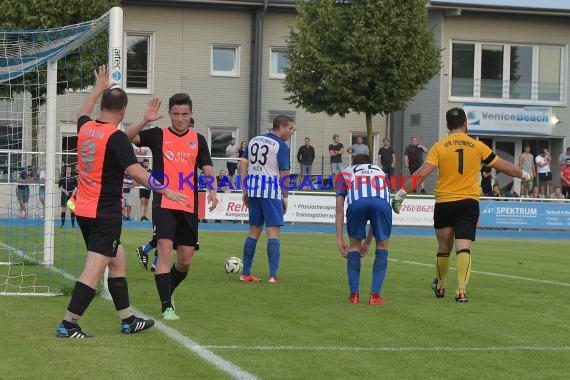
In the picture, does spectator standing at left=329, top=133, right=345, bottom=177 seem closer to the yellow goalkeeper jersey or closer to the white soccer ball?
the white soccer ball

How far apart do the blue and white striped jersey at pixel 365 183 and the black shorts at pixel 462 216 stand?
3.11ft

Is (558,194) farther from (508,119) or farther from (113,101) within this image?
(113,101)

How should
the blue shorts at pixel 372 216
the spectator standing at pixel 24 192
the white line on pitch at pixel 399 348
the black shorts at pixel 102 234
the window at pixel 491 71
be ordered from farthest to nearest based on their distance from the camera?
the window at pixel 491 71 < the spectator standing at pixel 24 192 < the blue shorts at pixel 372 216 < the black shorts at pixel 102 234 < the white line on pitch at pixel 399 348

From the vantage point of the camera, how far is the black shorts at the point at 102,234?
8250 mm

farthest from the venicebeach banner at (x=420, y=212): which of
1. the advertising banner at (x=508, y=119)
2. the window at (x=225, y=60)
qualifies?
the window at (x=225, y=60)

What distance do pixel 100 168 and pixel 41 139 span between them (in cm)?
1520

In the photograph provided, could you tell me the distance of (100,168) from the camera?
823 cm

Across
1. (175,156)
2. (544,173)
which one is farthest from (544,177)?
(175,156)

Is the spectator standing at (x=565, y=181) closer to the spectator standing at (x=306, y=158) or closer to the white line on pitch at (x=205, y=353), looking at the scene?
the spectator standing at (x=306, y=158)

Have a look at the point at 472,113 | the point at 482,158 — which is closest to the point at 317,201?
the point at 472,113

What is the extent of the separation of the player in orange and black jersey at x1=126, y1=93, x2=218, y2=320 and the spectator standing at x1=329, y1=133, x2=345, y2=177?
25446 millimetres

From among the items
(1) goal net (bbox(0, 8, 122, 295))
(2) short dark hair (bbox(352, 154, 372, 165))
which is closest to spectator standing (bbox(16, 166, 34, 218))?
(1) goal net (bbox(0, 8, 122, 295))

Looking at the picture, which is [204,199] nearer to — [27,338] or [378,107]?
[378,107]

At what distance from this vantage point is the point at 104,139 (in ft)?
26.9
